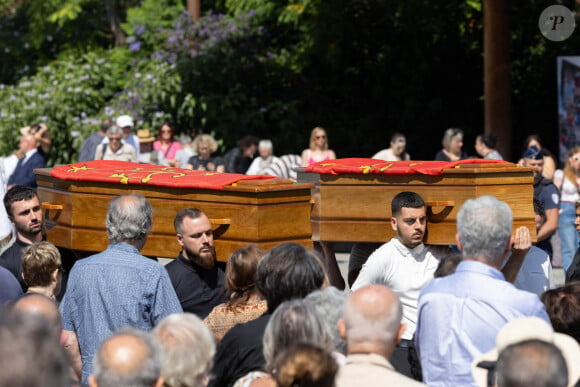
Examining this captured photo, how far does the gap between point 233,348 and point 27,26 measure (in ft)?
61.1

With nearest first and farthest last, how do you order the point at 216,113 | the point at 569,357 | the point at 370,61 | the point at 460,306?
1. the point at 569,357
2. the point at 460,306
3. the point at 216,113
4. the point at 370,61

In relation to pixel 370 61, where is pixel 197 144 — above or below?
below

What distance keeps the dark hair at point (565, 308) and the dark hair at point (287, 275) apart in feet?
3.18

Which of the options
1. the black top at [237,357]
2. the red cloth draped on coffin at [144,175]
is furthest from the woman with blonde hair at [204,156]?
the black top at [237,357]

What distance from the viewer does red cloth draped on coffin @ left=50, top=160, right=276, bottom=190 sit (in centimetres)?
651

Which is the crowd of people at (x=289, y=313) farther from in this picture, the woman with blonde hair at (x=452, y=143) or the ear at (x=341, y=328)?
the woman with blonde hair at (x=452, y=143)

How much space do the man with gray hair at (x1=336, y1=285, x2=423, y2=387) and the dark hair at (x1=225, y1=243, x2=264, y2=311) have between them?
1170 mm

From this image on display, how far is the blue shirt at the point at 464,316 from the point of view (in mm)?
4043

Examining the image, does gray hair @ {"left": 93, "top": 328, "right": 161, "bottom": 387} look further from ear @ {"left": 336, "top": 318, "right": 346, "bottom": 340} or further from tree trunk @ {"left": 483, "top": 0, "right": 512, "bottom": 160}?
tree trunk @ {"left": 483, "top": 0, "right": 512, "bottom": 160}

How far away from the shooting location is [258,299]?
16.1 feet

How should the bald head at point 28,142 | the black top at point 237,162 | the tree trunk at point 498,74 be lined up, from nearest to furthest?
the bald head at point 28,142
the tree trunk at point 498,74
the black top at point 237,162

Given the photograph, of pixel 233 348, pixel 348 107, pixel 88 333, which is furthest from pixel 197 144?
pixel 233 348

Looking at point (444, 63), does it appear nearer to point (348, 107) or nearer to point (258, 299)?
point (348, 107)

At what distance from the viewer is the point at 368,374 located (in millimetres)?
3586
